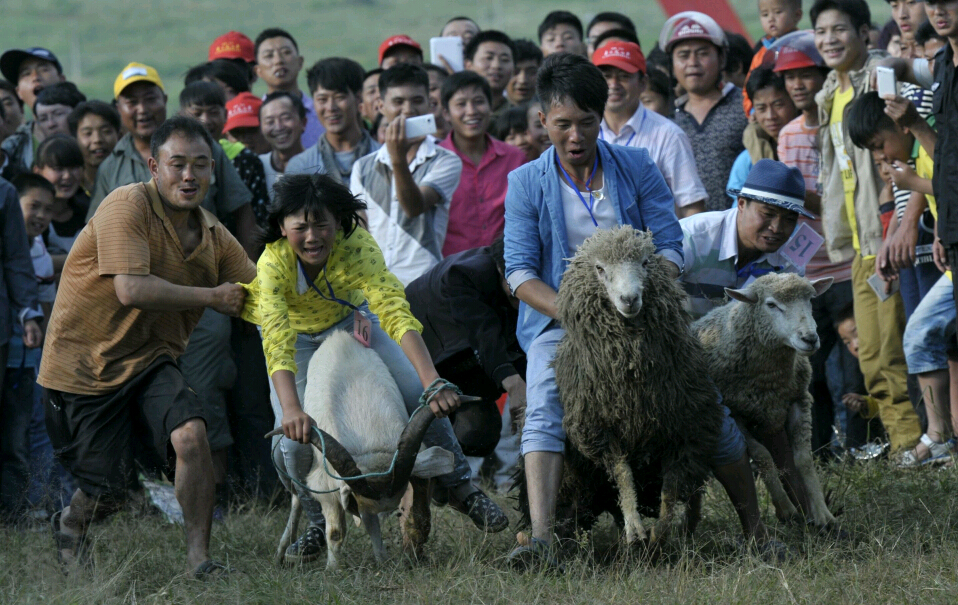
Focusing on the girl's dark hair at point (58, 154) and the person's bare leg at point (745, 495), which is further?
the girl's dark hair at point (58, 154)

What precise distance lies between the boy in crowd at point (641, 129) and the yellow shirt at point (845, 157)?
861 millimetres

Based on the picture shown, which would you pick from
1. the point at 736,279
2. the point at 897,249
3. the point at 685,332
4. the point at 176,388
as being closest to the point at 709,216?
the point at 736,279

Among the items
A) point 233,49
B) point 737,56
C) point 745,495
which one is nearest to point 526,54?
point 737,56

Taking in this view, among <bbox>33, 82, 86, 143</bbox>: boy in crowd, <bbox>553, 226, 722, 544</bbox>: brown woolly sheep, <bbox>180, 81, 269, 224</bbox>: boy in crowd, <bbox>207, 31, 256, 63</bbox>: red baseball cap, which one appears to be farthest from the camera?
<bbox>207, 31, 256, 63</bbox>: red baseball cap

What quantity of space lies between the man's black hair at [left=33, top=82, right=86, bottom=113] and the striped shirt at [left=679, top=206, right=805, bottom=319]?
5.55 metres

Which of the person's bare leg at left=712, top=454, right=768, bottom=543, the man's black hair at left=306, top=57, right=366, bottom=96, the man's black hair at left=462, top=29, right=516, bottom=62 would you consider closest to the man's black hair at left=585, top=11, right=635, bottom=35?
the man's black hair at left=462, top=29, right=516, bottom=62

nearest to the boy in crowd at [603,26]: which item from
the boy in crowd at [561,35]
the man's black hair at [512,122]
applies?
the boy in crowd at [561,35]

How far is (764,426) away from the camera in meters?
4.86

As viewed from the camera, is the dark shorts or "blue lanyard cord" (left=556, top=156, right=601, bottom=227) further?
the dark shorts

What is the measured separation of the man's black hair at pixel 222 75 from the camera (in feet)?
29.9

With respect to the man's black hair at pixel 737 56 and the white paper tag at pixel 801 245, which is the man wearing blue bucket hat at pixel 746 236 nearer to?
the white paper tag at pixel 801 245

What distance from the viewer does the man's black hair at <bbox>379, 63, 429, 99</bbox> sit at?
7.55 metres

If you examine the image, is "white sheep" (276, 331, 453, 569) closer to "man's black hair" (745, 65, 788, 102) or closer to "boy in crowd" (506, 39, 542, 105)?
"man's black hair" (745, 65, 788, 102)

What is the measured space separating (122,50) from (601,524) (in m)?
39.7
